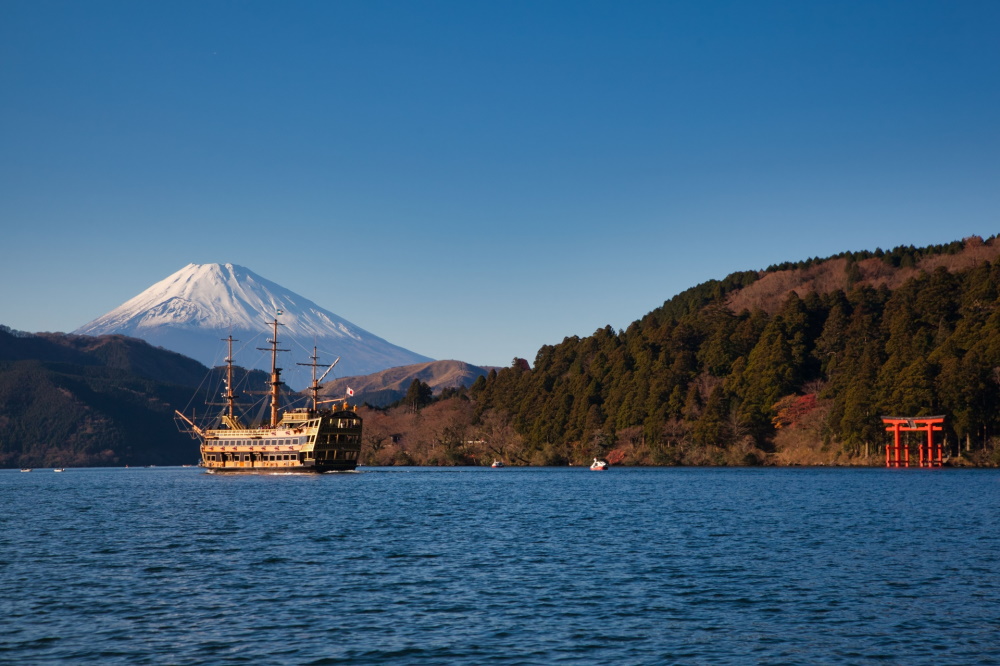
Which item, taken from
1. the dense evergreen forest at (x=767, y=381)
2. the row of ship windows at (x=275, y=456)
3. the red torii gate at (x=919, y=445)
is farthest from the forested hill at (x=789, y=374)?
the row of ship windows at (x=275, y=456)

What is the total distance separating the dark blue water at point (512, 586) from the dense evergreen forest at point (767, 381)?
5596 cm

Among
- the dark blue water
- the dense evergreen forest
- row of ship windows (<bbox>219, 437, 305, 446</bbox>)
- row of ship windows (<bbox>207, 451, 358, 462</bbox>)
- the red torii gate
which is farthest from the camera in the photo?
row of ship windows (<bbox>207, 451, 358, 462</bbox>)

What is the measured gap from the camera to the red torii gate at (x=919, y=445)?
97.8 metres

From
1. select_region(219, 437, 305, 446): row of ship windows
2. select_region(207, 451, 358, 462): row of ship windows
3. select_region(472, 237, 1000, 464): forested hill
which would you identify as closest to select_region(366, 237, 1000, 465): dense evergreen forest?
select_region(472, 237, 1000, 464): forested hill

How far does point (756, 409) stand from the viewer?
12075 centimetres

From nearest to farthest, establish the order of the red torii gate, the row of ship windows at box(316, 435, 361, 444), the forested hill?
the red torii gate < the forested hill < the row of ship windows at box(316, 435, 361, 444)

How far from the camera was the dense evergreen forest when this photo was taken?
103 m

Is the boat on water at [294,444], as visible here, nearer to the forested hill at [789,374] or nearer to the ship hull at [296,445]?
the ship hull at [296,445]

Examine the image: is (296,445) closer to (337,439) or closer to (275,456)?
(275,456)

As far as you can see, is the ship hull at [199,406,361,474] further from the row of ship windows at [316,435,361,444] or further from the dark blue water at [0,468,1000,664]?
the dark blue water at [0,468,1000,664]

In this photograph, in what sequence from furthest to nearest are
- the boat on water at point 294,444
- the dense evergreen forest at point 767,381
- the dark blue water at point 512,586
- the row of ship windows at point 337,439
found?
the boat on water at point 294,444
the row of ship windows at point 337,439
the dense evergreen forest at point 767,381
the dark blue water at point 512,586

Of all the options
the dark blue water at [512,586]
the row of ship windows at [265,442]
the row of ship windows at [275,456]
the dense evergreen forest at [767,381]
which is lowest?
the row of ship windows at [275,456]

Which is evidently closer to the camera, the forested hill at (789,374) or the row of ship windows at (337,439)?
the forested hill at (789,374)

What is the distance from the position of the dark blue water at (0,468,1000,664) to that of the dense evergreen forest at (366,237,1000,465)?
56.0 metres
